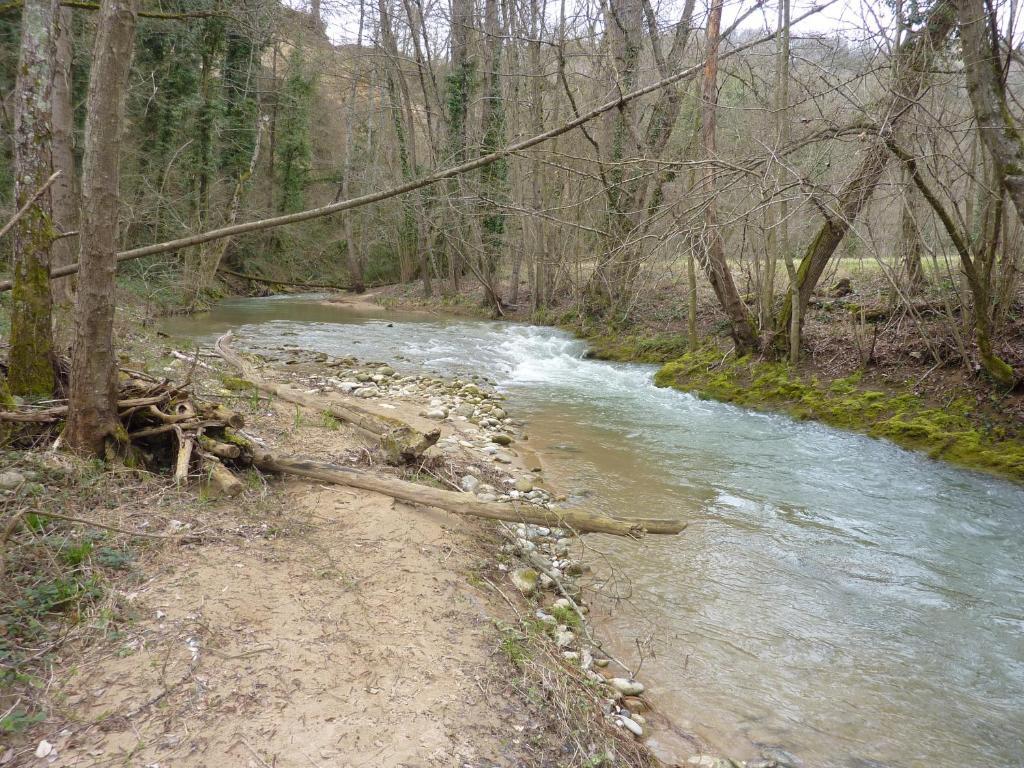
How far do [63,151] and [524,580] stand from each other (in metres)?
8.02

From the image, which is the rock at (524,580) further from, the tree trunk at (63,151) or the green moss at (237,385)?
the tree trunk at (63,151)

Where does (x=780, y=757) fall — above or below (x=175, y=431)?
below

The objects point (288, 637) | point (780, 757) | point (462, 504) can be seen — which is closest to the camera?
point (288, 637)

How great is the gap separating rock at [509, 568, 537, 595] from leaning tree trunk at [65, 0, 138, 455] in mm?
2725

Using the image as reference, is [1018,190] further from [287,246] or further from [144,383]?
[287,246]

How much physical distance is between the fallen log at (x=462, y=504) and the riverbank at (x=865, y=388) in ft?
17.2

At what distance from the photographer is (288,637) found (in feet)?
9.81

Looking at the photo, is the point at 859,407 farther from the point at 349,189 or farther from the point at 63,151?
the point at 349,189

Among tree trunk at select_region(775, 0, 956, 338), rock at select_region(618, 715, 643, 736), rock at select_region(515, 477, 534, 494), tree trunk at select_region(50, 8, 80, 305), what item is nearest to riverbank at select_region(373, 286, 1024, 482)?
tree trunk at select_region(775, 0, 956, 338)

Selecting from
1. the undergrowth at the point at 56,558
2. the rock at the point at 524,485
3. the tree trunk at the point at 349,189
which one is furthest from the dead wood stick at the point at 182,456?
the tree trunk at the point at 349,189

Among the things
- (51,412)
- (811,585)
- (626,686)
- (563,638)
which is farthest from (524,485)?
(51,412)

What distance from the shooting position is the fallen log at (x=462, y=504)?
4.28 m

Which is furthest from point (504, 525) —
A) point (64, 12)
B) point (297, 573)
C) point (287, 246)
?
point (287, 246)

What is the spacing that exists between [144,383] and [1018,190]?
26.6 ft
